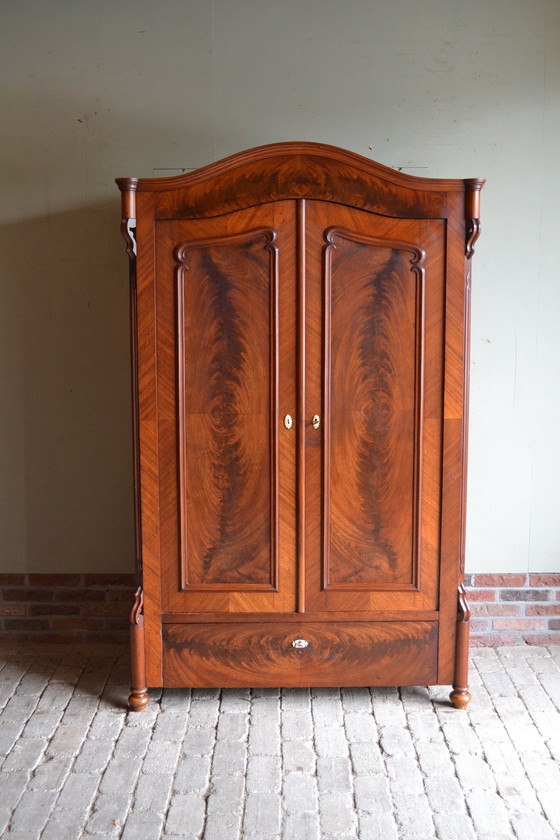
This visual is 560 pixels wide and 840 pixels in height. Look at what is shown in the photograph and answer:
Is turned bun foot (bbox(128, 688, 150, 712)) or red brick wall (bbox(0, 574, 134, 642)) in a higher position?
red brick wall (bbox(0, 574, 134, 642))

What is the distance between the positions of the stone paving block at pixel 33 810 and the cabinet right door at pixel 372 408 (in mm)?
1034

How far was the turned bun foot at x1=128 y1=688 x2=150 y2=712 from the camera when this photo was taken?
2.77 meters

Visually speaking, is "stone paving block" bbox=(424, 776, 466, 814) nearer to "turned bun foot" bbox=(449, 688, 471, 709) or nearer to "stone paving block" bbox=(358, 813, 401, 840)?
"stone paving block" bbox=(358, 813, 401, 840)

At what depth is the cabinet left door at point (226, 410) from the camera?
8.67 feet

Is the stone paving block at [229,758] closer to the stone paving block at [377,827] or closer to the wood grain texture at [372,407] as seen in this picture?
the stone paving block at [377,827]

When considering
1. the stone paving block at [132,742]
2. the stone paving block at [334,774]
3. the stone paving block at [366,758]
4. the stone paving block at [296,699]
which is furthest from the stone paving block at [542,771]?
the stone paving block at [132,742]

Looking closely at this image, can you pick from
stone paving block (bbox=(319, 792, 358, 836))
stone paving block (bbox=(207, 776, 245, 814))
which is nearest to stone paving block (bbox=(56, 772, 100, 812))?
stone paving block (bbox=(207, 776, 245, 814))

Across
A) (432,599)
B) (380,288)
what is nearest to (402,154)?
(380,288)

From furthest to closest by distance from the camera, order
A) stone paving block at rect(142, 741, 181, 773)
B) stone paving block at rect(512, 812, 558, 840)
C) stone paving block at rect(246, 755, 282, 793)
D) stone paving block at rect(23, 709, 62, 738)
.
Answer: stone paving block at rect(23, 709, 62, 738) → stone paving block at rect(142, 741, 181, 773) → stone paving block at rect(246, 755, 282, 793) → stone paving block at rect(512, 812, 558, 840)

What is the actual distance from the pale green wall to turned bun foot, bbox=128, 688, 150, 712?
0.74 metres

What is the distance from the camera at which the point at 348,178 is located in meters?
2.60

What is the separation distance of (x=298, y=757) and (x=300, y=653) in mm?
384

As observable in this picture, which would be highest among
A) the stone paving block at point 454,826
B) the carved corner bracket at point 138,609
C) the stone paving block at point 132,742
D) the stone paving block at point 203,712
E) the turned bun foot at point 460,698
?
the carved corner bracket at point 138,609

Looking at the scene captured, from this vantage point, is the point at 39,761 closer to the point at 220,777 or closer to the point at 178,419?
the point at 220,777
